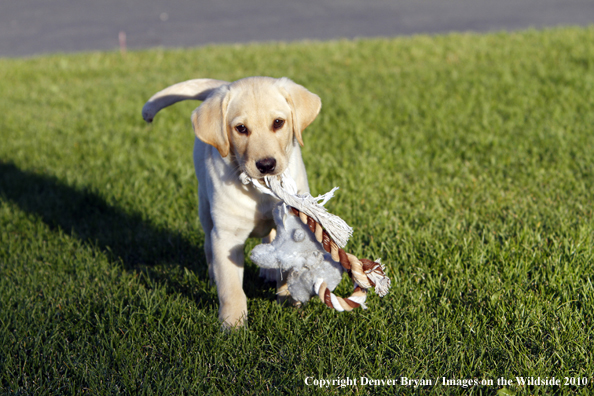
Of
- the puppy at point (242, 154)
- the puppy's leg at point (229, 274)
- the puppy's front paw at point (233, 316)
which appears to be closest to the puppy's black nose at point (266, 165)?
the puppy at point (242, 154)

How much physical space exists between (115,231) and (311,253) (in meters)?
2.22

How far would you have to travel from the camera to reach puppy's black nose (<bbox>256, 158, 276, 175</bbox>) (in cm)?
259

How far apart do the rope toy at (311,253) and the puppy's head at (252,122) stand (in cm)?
12

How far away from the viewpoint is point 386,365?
2.53 m

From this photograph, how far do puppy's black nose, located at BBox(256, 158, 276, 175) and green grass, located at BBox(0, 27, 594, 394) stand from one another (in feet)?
2.64

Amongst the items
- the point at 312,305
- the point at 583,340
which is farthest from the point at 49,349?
the point at 583,340

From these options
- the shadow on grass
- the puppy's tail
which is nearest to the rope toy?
the shadow on grass

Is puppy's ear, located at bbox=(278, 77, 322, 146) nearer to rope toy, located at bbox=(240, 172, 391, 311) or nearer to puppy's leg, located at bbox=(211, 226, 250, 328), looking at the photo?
rope toy, located at bbox=(240, 172, 391, 311)

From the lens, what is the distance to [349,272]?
2.56m

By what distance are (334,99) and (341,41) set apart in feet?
16.7

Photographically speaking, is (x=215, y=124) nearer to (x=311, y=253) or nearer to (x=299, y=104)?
(x=299, y=104)

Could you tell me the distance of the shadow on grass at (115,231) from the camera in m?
3.53

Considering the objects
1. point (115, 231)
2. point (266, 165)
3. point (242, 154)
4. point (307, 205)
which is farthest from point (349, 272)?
point (115, 231)

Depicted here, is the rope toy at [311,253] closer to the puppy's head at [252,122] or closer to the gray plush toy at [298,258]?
the gray plush toy at [298,258]
